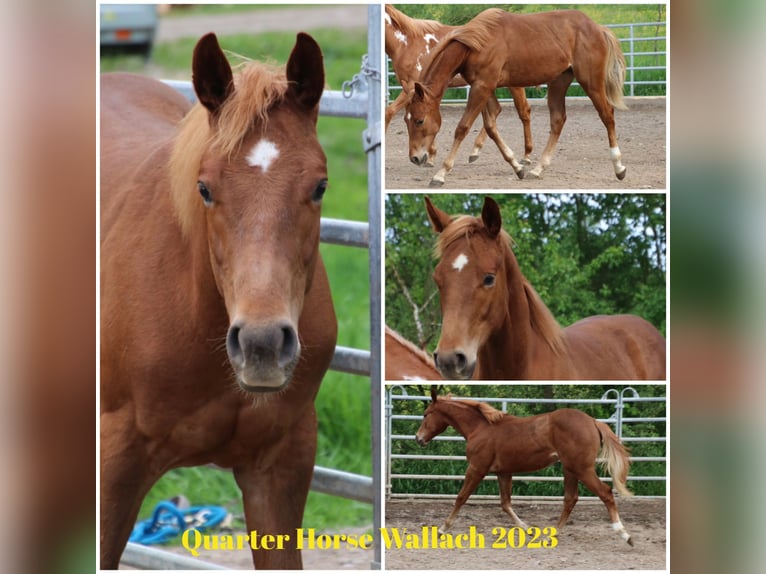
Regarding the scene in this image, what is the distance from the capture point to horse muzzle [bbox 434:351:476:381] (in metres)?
3.22

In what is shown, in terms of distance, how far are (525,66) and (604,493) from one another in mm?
1411

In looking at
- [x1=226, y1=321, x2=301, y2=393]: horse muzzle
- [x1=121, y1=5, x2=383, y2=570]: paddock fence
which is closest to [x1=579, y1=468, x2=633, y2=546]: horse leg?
[x1=121, y1=5, x2=383, y2=570]: paddock fence

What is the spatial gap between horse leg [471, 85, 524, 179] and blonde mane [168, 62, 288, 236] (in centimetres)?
70

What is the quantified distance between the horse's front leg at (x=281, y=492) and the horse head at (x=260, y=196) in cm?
66

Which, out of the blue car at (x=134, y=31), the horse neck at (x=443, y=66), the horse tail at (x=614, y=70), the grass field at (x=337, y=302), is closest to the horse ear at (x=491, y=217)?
the horse neck at (x=443, y=66)

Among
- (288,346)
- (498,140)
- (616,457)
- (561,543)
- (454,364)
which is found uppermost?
Result: (498,140)

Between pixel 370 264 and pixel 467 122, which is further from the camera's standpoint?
pixel 370 264

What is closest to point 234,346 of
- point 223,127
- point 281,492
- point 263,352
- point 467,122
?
point 263,352

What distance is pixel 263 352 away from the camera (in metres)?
2.58

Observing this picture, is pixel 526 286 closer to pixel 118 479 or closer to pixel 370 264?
pixel 370 264
